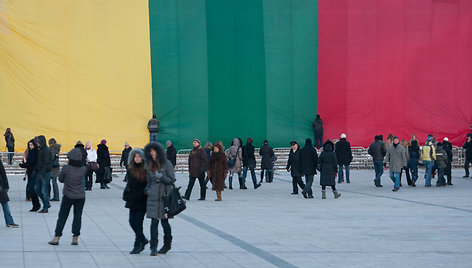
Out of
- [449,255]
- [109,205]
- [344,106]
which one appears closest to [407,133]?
[344,106]

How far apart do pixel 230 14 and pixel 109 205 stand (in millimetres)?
16024

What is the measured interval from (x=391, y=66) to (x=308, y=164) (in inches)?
577

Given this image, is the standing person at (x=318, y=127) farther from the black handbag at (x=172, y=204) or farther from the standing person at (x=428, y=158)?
the black handbag at (x=172, y=204)

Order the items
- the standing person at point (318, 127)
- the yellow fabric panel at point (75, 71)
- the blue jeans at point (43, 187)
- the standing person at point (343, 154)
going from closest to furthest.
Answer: the blue jeans at point (43, 187), the standing person at point (343, 154), the yellow fabric panel at point (75, 71), the standing person at point (318, 127)

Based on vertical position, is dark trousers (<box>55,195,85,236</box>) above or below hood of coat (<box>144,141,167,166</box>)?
below

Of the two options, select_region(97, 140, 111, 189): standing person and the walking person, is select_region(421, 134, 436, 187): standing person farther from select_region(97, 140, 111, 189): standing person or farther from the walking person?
select_region(97, 140, 111, 189): standing person

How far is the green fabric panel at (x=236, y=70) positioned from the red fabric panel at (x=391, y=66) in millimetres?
2559

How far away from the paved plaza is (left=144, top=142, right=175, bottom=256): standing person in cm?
28

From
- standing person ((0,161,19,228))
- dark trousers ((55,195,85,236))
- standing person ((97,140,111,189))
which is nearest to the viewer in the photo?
dark trousers ((55,195,85,236))

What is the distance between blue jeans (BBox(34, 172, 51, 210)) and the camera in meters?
14.3

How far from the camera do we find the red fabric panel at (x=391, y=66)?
31.3 metres

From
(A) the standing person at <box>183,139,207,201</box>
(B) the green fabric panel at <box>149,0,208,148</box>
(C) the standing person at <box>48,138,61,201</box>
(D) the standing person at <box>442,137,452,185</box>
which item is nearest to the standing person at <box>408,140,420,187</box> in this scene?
(D) the standing person at <box>442,137,452,185</box>

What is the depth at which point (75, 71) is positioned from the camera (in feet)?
97.0

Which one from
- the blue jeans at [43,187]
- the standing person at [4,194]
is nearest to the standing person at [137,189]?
the standing person at [4,194]
